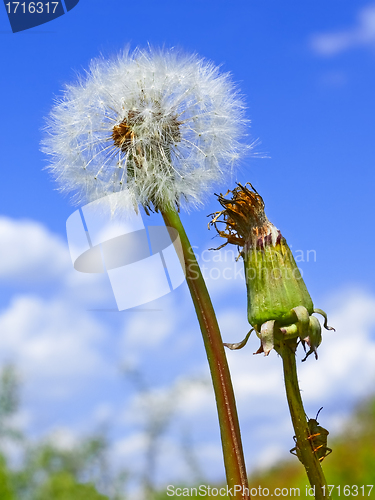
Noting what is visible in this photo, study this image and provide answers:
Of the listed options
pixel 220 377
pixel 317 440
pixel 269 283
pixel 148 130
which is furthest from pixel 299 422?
pixel 148 130

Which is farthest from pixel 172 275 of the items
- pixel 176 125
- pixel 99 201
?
pixel 176 125

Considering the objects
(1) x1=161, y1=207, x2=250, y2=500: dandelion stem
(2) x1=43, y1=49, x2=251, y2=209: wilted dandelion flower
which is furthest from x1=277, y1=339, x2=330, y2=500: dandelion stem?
(2) x1=43, y1=49, x2=251, y2=209: wilted dandelion flower

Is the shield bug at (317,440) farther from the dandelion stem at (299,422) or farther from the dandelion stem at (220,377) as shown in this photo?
the dandelion stem at (220,377)

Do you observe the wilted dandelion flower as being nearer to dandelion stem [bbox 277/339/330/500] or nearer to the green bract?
the green bract

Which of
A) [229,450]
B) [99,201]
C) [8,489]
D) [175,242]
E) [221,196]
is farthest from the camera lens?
[8,489]

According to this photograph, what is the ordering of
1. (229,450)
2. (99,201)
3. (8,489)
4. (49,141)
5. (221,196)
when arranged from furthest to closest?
(8,489) → (49,141) → (99,201) → (221,196) → (229,450)

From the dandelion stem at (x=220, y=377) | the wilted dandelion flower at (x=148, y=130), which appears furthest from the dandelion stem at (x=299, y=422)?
the wilted dandelion flower at (x=148, y=130)

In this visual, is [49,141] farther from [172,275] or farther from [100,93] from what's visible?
[172,275]
